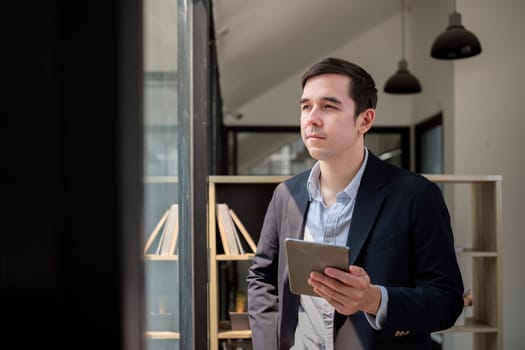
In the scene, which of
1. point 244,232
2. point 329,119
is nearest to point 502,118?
point 244,232

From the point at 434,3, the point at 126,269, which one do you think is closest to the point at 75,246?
the point at 126,269

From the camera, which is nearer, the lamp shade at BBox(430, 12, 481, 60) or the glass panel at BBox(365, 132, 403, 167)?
the lamp shade at BBox(430, 12, 481, 60)

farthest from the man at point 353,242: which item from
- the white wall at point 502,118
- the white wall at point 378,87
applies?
the white wall at point 378,87

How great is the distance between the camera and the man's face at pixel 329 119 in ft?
5.15

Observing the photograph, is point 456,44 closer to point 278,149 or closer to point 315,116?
point 315,116

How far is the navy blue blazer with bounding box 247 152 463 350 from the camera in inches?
56.3

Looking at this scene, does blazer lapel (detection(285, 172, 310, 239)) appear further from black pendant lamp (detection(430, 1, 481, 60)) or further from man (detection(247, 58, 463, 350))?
black pendant lamp (detection(430, 1, 481, 60))

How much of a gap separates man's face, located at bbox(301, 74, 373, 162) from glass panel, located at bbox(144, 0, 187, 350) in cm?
37

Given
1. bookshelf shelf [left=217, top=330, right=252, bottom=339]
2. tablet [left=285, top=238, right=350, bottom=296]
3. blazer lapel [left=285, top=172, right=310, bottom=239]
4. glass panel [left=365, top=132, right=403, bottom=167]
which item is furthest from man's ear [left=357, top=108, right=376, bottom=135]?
glass panel [left=365, top=132, right=403, bottom=167]

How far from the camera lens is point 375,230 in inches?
59.9

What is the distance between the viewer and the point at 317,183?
172cm

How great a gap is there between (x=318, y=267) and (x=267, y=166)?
614cm

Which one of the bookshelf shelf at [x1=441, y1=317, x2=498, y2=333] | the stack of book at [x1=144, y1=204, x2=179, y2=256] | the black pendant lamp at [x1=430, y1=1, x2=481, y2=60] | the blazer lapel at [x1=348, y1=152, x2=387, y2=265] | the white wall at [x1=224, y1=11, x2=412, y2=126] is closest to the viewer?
the stack of book at [x1=144, y1=204, x2=179, y2=256]

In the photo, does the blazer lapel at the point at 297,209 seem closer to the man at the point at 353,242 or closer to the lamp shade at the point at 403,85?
the man at the point at 353,242
